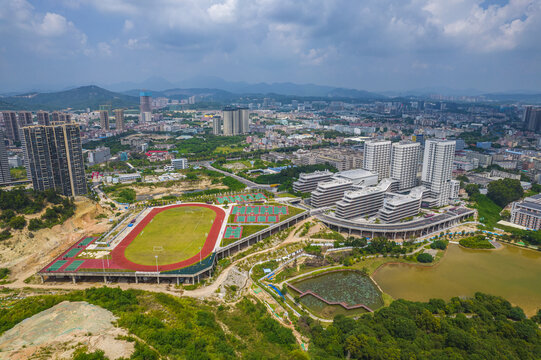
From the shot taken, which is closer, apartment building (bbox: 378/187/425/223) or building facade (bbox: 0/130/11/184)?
apartment building (bbox: 378/187/425/223)

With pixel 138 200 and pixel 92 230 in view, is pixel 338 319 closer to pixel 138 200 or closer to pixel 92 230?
pixel 92 230

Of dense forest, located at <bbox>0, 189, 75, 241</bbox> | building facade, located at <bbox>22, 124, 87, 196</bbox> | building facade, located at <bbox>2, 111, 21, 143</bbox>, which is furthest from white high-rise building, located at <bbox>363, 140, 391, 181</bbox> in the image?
building facade, located at <bbox>2, 111, 21, 143</bbox>

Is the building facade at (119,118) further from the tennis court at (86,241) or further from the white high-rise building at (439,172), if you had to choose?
the white high-rise building at (439,172)

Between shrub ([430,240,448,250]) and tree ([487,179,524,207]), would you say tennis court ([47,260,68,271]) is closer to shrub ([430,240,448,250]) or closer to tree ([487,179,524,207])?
shrub ([430,240,448,250])

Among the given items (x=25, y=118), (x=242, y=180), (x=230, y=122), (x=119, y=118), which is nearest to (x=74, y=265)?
(x=242, y=180)

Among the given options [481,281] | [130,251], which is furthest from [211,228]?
[481,281]

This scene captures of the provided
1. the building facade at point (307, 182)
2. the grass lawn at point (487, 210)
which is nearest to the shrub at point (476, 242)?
the grass lawn at point (487, 210)
